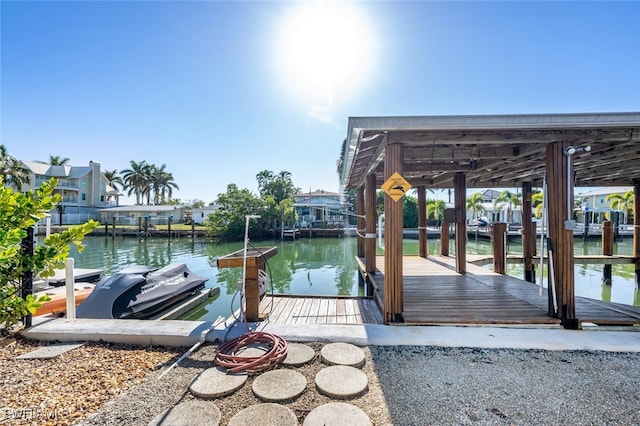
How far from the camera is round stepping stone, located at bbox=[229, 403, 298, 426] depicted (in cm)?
171

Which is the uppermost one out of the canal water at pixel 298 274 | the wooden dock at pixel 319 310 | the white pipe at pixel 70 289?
the white pipe at pixel 70 289

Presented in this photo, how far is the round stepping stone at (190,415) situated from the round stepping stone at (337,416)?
0.60m

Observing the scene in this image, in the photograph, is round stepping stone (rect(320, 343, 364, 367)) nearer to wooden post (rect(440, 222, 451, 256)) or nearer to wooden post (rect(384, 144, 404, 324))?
wooden post (rect(384, 144, 404, 324))

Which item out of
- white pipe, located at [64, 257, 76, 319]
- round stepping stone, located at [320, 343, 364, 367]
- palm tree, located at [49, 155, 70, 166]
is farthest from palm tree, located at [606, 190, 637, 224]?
palm tree, located at [49, 155, 70, 166]

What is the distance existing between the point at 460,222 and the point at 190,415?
5.97 metres

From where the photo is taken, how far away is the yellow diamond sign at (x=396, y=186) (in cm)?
338

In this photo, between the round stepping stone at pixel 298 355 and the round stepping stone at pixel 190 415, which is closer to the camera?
the round stepping stone at pixel 190 415

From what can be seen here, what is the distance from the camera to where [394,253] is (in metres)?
3.46

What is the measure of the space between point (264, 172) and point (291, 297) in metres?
31.1

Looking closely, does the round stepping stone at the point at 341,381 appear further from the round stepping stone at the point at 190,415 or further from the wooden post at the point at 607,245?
the wooden post at the point at 607,245

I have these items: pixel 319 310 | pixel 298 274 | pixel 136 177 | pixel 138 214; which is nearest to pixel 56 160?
pixel 136 177

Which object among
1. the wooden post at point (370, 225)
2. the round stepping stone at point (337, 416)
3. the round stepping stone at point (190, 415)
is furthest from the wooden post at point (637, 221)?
the round stepping stone at point (190, 415)

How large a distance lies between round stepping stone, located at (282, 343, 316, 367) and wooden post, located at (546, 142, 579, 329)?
3.19 meters

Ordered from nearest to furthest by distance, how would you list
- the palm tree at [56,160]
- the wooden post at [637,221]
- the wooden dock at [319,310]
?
1. the wooden dock at [319,310]
2. the wooden post at [637,221]
3. the palm tree at [56,160]
